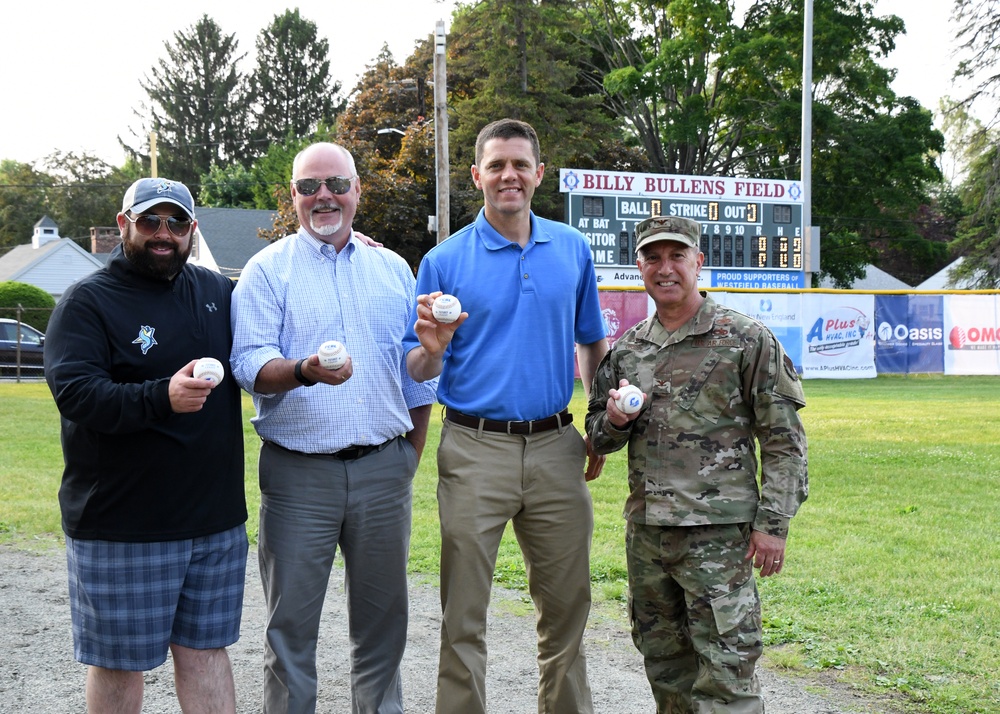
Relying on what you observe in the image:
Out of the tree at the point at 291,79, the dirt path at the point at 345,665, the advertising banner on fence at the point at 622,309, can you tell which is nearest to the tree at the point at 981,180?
the advertising banner on fence at the point at 622,309

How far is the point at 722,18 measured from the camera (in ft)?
130

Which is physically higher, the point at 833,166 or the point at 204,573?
the point at 833,166

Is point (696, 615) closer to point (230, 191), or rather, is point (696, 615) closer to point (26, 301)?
point (26, 301)

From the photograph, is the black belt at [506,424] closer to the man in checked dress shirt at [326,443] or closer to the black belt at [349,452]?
the man in checked dress shirt at [326,443]

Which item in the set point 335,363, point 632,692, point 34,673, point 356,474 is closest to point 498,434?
point 356,474

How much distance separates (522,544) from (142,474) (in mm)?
1653

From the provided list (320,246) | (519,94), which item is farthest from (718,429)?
(519,94)

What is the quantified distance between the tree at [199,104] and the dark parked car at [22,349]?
5210 centimetres

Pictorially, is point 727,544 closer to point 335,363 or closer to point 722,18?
point 335,363

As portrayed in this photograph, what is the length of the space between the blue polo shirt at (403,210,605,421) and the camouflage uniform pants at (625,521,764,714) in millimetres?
740

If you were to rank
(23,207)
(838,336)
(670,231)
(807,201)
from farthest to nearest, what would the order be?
Result: (23,207)
(807,201)
(838,336)
(670,231)

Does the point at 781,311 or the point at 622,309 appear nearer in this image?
the point at 622,309

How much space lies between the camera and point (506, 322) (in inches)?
159

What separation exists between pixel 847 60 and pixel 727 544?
41009 millimetres
